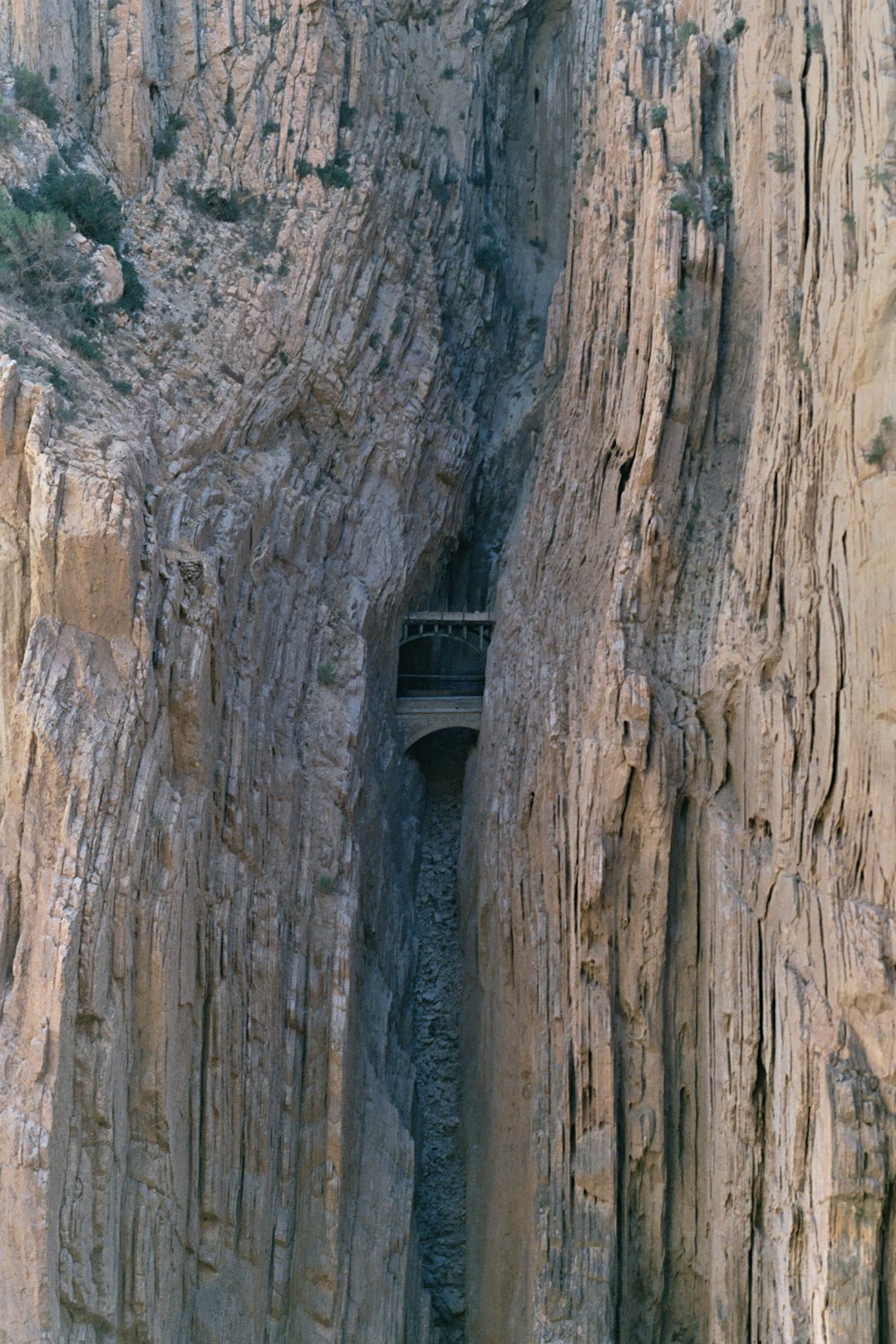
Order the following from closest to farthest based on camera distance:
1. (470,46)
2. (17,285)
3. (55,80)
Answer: (17,285) → (55,80) → (470,46)

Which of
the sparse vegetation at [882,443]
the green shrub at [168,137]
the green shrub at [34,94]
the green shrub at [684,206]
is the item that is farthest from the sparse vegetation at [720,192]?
the green shrub at [34,94]

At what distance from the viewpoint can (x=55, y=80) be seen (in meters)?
28.1

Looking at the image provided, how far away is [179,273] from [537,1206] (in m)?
15.9

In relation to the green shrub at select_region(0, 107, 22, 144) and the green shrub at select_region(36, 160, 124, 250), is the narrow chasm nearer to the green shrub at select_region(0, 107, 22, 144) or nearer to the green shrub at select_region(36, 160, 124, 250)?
the green shrub at select_region(36, 160, 124, 250)

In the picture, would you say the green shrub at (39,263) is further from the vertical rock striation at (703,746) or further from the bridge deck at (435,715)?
the bridge deck at (435,715)

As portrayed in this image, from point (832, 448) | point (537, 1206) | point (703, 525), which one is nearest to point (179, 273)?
point (703, 525)

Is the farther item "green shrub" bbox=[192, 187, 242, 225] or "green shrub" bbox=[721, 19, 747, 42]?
"green shrub" bbox=[192, 187, 242, 225]

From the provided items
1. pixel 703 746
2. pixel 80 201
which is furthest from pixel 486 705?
pixel 80 201

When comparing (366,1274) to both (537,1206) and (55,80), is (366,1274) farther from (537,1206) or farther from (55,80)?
(55,80)

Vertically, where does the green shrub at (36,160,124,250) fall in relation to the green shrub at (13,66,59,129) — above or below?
below

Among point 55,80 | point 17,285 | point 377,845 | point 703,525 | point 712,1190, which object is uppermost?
point 55,80

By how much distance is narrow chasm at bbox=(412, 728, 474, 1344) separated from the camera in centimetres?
2762

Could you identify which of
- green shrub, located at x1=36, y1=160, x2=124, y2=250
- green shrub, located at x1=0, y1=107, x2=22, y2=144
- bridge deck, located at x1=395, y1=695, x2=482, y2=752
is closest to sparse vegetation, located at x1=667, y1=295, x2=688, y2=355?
bridge deck, located at x1=395, y1=695, x2=482, y2=752

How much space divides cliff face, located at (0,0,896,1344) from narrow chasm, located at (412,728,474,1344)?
19 cm
